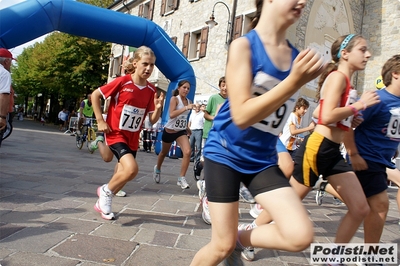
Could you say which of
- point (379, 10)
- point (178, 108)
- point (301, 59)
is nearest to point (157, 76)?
point (379, 10)

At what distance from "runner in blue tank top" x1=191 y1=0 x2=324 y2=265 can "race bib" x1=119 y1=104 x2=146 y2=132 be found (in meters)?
2.04

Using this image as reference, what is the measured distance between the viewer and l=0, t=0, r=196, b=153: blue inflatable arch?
8.30 m

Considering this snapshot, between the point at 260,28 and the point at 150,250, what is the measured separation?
75.4 inches

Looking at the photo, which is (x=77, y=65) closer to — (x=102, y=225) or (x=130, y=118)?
(x=130, y=118)

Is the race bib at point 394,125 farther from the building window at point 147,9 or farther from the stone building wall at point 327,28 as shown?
the building window at point 147,9

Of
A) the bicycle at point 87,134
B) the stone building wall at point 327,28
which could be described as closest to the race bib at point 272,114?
the bicycle at point 87,134

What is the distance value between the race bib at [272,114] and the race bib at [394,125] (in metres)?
1.36

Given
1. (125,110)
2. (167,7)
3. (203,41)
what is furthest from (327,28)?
(125,110)

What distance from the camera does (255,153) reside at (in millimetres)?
1907

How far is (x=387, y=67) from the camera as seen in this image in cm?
309

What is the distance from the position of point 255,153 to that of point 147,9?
2664 centimetres

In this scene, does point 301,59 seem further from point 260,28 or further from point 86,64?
point 86,64

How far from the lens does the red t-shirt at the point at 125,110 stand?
3.90 m

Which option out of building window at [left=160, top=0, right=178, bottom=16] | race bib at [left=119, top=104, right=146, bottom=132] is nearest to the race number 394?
race bib at [left=119, top=104, right=146, bottom=132]
